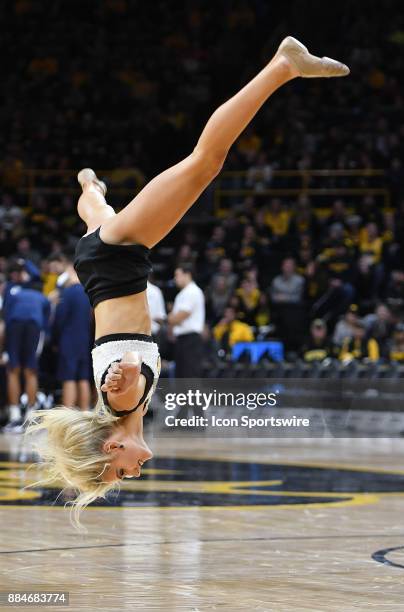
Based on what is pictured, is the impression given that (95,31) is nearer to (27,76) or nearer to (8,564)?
(27,76)

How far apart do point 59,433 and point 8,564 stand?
72 cm

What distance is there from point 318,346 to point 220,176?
762cm

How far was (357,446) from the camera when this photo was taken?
47.0ft

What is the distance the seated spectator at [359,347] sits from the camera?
658 inches

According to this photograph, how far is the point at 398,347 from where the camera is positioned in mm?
16328

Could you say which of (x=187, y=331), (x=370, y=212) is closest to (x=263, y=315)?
(x=187, y=331)

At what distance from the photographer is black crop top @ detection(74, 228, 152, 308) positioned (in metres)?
6.20

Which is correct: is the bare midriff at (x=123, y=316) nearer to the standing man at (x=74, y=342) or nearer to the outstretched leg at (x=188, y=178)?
the outstretched leg at (x=188, y=178)

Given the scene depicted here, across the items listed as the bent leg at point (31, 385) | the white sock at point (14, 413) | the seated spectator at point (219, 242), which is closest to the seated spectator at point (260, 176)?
the seated spectator at point (219, 242)

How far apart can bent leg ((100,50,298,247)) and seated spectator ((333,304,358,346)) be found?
11323mm

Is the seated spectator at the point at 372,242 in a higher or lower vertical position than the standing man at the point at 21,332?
higher

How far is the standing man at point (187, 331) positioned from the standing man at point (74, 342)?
139cm

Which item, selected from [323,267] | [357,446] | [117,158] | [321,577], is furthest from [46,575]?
[117,158]

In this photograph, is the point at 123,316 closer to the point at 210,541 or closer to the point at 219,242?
the point at 210,541
